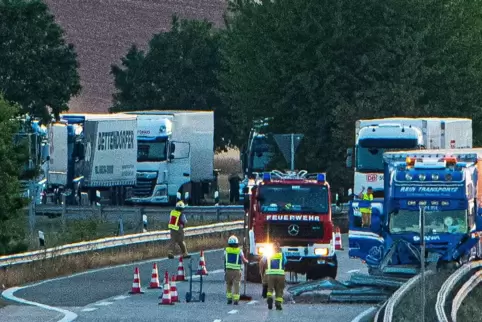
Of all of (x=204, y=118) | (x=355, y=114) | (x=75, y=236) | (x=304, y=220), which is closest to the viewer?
(x=304, y=220)

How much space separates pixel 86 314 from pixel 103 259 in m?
13.6

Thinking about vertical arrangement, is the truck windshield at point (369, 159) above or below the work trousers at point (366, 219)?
above

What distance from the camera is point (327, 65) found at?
71188 millimetres

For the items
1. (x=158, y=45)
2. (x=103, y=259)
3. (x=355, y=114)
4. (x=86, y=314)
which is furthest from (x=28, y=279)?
(x=158, y=45)

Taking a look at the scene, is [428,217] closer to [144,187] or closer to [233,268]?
[233,268]

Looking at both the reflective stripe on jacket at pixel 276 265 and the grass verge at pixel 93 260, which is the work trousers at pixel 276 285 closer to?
Result: the reflective stripe on jacket at pixel 276 265

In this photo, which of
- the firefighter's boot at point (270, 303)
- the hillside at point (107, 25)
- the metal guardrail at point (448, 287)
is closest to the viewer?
the metal guardrail at point (448, 287)

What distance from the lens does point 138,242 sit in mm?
44562

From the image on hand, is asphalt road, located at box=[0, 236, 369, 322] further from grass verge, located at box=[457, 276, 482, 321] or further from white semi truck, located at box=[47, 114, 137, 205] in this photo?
white semi truck, located at box=[47, 114, 137, 205]

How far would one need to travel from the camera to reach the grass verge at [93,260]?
36594mm

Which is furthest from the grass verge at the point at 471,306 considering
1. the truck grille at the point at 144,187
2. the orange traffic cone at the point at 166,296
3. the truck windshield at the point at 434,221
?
the truck grille at the point at 144,187

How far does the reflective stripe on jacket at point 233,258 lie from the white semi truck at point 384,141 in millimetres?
20163

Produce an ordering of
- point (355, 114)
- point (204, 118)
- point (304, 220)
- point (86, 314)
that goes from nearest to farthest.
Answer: point (86, 314)
point (304, 220)
point (355, 114)
point (204, 118)

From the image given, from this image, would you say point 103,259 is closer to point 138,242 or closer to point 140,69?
point 138,242
